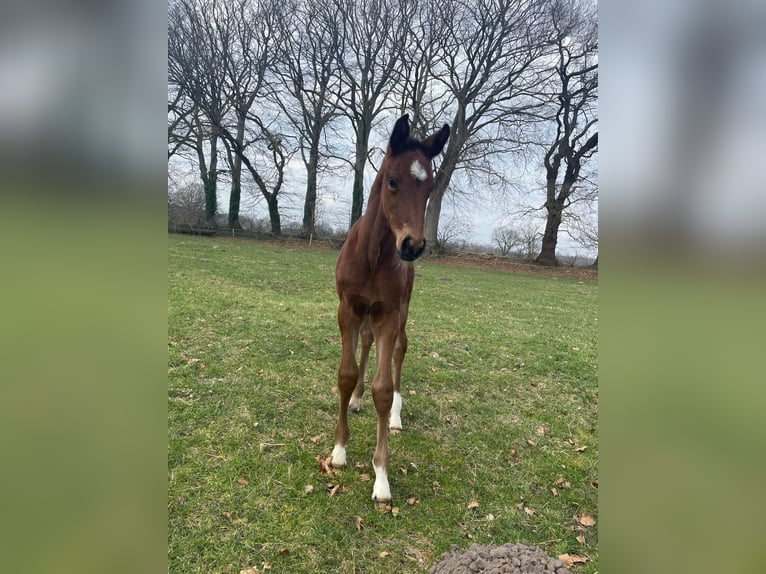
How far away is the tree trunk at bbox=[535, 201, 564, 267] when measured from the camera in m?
24.9

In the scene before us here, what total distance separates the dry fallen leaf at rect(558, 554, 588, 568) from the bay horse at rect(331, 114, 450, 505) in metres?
1.29

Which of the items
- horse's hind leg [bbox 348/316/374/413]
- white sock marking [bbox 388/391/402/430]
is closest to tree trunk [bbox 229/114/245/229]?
horse's hind leg [bbox 348/316/374/413]

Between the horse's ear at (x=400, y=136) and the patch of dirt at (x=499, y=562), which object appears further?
the horse's ear at (x=400, y=136)

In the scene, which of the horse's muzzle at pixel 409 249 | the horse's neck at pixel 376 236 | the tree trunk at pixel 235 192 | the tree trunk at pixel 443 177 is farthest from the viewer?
the tree trunk at pixel 235 192

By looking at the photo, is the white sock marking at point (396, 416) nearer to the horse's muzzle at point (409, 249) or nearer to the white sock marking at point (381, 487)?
the white sock marking at point (381, 487)

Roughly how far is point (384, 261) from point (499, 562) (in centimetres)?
228

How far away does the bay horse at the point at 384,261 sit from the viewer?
9.76 feet

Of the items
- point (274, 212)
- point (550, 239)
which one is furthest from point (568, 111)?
point (274, 212)

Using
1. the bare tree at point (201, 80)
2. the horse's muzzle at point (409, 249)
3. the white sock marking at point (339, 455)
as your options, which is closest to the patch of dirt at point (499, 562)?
the white sock marking at point (339, 455)

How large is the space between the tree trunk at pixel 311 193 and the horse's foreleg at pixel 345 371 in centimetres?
2251

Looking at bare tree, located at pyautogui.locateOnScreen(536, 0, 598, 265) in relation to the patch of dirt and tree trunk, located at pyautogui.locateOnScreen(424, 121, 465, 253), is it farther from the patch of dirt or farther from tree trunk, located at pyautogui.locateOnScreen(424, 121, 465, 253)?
the patch of dirt
